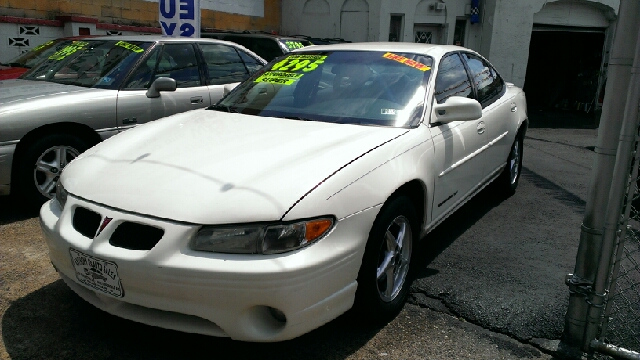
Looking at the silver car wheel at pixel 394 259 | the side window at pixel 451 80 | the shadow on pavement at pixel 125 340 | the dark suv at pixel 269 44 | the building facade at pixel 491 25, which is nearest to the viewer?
the shadow on pavement at pixel 125 340

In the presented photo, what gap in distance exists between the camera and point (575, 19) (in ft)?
48.8

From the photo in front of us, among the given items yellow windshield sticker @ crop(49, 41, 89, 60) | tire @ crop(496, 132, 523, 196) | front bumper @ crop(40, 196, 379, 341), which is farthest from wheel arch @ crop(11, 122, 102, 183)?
tire @ crop(496, 132, 523, 196)

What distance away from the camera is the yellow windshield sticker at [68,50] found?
5.60 m

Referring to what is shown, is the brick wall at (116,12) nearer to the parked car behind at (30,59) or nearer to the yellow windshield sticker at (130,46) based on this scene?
the parked car behind at (30,59)

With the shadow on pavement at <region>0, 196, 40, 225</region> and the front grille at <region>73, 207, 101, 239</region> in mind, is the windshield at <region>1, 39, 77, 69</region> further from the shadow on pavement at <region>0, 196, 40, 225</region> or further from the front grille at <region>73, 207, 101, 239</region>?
the front grille at <region>73, 207, 101, 239</region>

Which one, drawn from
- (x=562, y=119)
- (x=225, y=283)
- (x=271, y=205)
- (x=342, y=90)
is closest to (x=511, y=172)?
(x=342, y=90)

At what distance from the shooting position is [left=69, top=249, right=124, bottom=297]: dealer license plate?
2.39 meters

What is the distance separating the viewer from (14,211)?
15.1 ft

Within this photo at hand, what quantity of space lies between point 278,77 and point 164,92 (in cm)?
186

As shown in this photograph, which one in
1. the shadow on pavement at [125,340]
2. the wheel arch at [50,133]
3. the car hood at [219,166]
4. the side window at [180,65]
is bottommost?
the shadow on pavement at [125,340]

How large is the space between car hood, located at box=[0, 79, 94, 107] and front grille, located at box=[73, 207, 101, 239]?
2251mm

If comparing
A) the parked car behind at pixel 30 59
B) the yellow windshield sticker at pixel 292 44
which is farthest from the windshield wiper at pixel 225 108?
the yellow windshield sticker at pixel 292 44

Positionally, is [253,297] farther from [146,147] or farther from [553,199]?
[553,199]

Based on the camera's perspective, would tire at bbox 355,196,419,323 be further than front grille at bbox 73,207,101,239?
Yes
